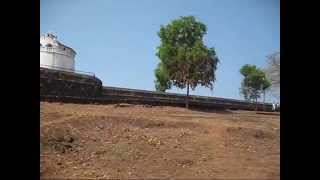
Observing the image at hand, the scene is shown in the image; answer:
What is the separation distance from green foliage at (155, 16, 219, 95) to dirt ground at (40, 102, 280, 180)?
3836 mm

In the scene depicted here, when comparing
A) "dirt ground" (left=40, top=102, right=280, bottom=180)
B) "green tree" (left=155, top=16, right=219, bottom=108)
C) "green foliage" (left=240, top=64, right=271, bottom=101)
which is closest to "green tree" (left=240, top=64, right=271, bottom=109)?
"green foliage" (left=240, top=64, right=271, bottom=101)

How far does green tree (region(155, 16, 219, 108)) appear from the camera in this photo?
1636cm

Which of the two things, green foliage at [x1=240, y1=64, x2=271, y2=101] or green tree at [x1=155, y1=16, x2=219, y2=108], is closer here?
green tree at [x1=155, y1=16, x2=219, y2=108]

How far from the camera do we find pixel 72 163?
27.5 ft

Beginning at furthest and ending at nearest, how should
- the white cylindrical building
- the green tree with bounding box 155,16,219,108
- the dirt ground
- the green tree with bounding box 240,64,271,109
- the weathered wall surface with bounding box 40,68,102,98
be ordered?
the green tree with bounding box 240,64,271,109, the white cylindrical building, the green tree with bounding box 155,16,219,108, the weathered wall surface with bounding box 40,68,102,98, the dirt ground

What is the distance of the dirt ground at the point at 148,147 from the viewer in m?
8.37

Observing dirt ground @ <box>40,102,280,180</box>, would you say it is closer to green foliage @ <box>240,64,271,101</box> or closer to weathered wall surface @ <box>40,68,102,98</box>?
weathered wall surface @ <box>40,68,102,98</box>

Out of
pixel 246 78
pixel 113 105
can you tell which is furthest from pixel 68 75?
pixel 246 78

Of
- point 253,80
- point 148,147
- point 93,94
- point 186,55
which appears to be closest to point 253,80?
point 253,80

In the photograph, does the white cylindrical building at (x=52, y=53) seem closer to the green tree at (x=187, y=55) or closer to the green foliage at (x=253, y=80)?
the green tree at (x=187, y=55)

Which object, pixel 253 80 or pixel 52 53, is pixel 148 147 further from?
pixel 253 80
